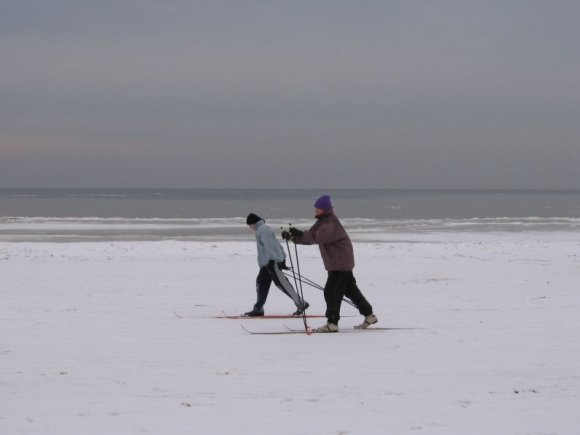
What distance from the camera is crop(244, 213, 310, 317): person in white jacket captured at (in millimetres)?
9773

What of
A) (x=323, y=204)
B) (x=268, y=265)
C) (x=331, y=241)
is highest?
(x=323, y=204)

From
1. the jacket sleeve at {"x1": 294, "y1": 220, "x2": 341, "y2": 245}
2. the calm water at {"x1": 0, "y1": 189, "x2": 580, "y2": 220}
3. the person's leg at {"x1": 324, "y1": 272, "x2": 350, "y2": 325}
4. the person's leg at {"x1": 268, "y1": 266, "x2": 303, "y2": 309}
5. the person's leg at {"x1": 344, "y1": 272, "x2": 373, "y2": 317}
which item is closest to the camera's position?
the jacket sleeve at {"x1": 294, "y1": 220, "x2": 341, "y2": 245}

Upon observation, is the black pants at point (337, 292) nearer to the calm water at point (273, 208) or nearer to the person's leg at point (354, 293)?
the person's leg at point (354, 293)

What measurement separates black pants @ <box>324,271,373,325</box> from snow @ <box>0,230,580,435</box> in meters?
0.28

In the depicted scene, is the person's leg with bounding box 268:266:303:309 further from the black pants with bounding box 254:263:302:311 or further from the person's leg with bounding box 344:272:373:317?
the person's leg with bounding box 344:272:373:317

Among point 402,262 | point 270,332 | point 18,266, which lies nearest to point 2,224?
point 18,266

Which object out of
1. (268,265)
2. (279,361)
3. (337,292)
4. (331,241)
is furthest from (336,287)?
(279,361)

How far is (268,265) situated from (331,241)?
1738 mm

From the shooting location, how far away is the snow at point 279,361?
202 inches

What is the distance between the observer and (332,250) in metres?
8.41

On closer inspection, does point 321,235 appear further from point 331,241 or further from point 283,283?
point 283,283

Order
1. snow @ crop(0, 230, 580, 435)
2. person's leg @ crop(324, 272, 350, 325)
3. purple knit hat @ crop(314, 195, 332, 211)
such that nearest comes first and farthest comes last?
snow @ crop(0, 230, 580, 435) → purple knit hat @ crop(314, 195, 332, 211) → person's leg @ crop(324, 272, 350, 325)

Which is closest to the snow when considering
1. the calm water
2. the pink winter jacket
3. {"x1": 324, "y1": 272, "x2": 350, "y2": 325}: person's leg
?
{"x1": 324, "y1": 272, "x2": 350, "y2": 325}: person's leg

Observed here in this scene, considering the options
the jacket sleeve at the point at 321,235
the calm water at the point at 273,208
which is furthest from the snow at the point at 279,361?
the calm water at the point at 273,208
